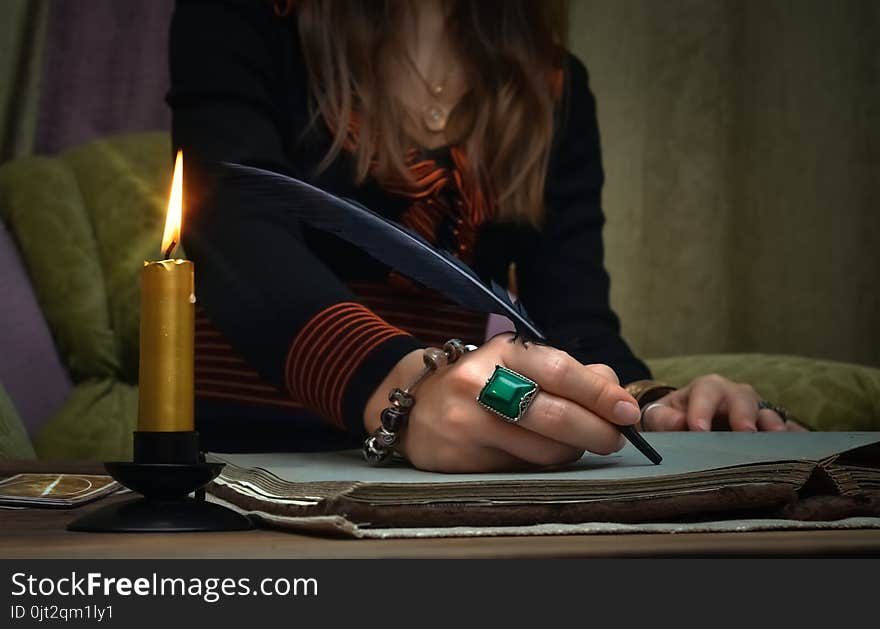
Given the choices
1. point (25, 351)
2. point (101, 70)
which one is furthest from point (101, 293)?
point (101, 70)

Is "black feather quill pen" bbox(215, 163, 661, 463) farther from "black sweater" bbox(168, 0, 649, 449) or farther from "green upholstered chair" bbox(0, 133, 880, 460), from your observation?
"green upholstered chair" bbox(0, 133, 880, 460)

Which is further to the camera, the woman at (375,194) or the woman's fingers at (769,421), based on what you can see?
the woman's fingers at (769,421)

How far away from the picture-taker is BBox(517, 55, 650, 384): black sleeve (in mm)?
1189

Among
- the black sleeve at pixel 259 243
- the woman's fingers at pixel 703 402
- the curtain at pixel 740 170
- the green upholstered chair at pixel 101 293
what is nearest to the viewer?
the black sleeve at pixel 259 243

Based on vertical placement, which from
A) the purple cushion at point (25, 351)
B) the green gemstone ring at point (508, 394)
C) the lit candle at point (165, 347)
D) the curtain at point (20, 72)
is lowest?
the purple cushion at point (25, 351)

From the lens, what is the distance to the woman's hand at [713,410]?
2.66 feet

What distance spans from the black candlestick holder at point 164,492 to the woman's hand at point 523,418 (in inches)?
5.3

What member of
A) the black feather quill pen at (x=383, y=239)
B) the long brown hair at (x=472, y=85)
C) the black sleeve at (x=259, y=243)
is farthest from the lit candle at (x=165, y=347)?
the long brown hair at (x=472, y=85)

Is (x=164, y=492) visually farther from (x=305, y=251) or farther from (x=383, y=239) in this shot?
(x=305, y=251)

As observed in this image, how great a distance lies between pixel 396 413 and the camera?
54cm

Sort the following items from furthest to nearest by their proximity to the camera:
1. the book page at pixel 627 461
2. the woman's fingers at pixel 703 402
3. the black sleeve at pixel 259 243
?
the woman's fingers at pixel 703 402
the black sleeve at pixel 259 243
the book page at pixel 627 461

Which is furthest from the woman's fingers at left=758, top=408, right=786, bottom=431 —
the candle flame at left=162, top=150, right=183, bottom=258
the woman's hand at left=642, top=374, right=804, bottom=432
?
the candle flame at left=162, top=150, right=183, bottom=258

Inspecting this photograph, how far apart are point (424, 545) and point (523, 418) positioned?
0.48 feet

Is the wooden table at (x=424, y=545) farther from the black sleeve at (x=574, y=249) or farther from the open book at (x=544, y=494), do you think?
the black sleeve at (x=574, y=249)
